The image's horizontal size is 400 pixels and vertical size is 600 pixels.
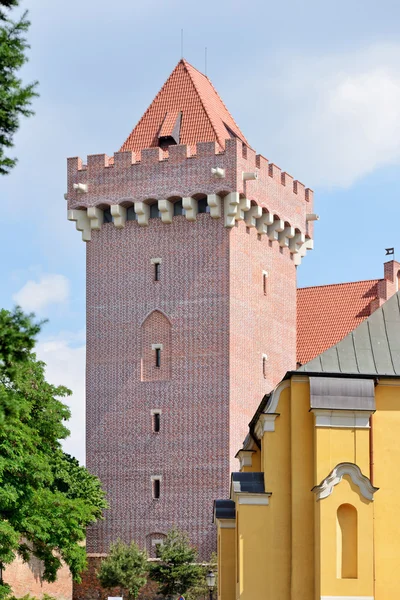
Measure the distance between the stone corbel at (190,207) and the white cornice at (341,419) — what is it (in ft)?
86.6

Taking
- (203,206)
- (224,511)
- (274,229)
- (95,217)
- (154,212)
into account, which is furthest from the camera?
(274,229)

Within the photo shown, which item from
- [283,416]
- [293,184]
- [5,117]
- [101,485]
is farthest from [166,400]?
[5,117]

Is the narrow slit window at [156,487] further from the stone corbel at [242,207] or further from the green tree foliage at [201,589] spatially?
the stone corbel at [242,207]

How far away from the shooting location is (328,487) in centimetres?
2772

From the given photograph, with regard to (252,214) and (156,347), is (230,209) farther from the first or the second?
(156,347)

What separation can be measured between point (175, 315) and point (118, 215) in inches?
162

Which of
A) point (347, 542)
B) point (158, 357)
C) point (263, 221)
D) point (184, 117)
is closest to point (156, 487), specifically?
point (158, 357)

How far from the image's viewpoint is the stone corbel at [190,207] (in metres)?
53.9

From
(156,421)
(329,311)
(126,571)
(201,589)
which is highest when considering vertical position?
(329,311)

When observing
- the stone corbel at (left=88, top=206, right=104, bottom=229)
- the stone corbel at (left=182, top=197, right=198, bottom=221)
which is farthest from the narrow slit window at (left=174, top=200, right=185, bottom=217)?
the stone corbel at (left=88, top=206, right=104, bottom=229)

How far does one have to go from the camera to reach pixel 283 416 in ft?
94.6

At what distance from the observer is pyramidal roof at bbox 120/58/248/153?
56375 millimetres

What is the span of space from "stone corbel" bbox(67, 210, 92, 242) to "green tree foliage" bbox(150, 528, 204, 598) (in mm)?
11680

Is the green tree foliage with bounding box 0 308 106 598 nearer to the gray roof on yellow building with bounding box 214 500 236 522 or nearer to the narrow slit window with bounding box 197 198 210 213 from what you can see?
the gray roof on yellow building with bounding box 214 500 236 522
